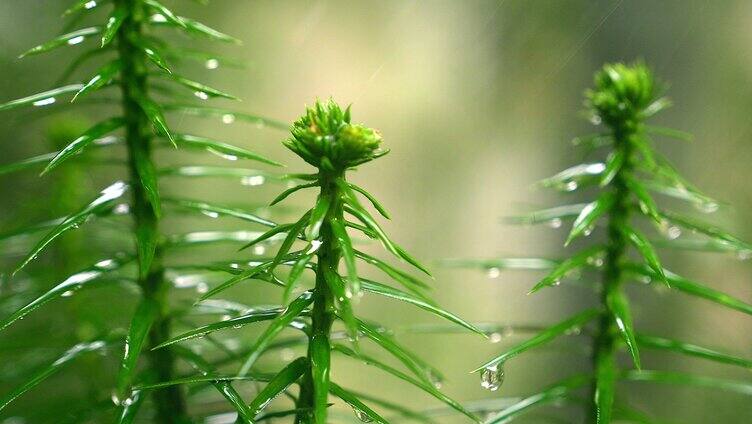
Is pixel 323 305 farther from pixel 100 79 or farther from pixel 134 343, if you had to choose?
pixel 100 79

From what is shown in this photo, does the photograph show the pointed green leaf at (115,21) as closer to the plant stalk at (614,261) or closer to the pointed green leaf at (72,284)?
the pointed green leaf at (72,284)

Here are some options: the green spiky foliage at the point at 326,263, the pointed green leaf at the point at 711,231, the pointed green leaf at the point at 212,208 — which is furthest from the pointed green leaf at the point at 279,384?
the pointed green leaf at the point at 711,231

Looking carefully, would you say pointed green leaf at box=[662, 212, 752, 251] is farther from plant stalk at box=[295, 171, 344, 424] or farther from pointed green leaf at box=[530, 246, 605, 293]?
plant stalk at box=[295, 171, 344, 424]

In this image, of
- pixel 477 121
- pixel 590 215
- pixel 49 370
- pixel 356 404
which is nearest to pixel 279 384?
pixel 356 404

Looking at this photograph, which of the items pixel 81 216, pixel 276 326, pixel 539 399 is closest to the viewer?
pixel 276 326

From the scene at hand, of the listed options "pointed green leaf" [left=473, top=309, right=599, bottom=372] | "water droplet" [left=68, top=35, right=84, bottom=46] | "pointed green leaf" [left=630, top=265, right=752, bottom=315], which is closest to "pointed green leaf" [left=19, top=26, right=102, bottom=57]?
"water droplet" [left=68, top=35, right=84, bottom=46]

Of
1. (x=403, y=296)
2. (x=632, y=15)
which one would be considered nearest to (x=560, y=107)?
(x=632, y=15)
